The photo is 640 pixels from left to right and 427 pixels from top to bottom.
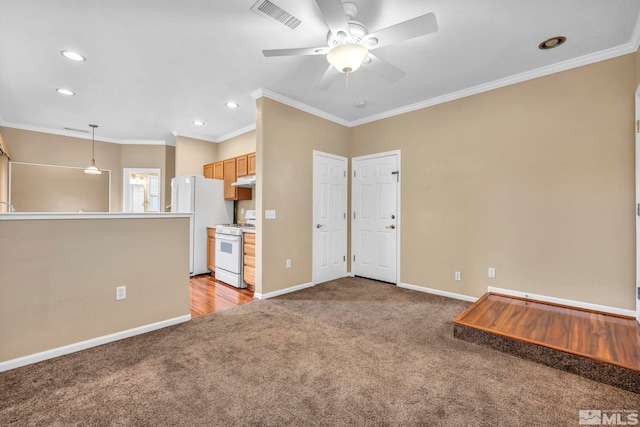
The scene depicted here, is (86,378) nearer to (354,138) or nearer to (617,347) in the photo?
(617,347)

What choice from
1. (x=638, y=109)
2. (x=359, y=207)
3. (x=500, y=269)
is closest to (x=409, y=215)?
(x=359, y=207)

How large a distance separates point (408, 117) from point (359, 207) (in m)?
1.62

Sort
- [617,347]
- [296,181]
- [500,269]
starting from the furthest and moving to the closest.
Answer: [296,181] < [500,269] < [617,347]

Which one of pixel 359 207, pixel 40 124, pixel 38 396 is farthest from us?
pixel 40 124

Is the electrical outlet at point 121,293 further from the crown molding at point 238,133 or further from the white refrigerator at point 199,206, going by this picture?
the crown molding at point 238,133

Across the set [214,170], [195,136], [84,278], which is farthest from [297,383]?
[195,136]

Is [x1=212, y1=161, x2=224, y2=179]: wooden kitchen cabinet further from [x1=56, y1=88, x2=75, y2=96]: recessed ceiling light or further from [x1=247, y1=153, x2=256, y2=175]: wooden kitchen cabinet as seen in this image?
[x1=56, y1=88, x2=75, y2=96]: recessed ceiling light

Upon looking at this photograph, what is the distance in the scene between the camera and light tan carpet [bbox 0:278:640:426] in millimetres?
1659

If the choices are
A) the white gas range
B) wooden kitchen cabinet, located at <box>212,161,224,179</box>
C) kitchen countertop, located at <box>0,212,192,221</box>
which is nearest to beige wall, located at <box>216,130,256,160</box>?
wooden kitchen cabinet, located at <box>212,161,224,179</box>

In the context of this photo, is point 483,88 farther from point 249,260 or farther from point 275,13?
point 249,260

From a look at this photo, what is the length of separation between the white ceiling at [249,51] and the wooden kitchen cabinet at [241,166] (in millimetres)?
836

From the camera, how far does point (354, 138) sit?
5.08m

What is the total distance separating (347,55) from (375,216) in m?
2.93

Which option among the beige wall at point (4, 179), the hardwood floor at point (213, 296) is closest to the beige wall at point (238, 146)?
the hardwood floor at point (213, 296)
